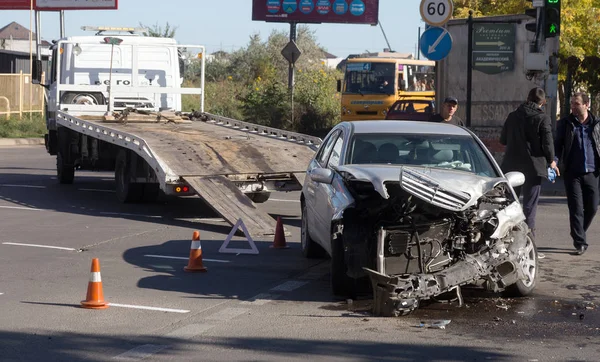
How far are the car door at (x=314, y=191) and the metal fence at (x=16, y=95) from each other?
94.4ft

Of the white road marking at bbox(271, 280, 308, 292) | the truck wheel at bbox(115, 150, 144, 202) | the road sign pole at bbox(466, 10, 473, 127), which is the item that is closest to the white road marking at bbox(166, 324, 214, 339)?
the white road marking at bbox(271, 280, 308, 292)

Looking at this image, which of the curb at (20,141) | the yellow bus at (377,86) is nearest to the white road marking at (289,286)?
the curb at (20,141)

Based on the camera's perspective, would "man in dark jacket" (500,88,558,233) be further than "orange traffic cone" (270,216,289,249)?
No

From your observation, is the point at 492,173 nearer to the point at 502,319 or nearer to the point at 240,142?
the point at 502,319

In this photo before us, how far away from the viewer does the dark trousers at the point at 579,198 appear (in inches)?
448

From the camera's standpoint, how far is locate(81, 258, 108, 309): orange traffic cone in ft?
27.2

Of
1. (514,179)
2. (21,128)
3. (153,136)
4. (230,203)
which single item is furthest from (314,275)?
(21,128)

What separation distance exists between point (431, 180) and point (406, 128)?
1.81 metres

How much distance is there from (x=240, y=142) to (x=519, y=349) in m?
9.47

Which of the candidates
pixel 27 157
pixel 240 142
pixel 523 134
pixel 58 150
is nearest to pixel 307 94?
pixel 27 157

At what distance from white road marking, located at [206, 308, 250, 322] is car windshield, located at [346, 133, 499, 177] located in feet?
6.36

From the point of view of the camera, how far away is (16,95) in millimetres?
40812

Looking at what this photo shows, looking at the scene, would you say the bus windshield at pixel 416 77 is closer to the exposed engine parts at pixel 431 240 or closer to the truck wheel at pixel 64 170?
the truck wheel at pixel 64 170

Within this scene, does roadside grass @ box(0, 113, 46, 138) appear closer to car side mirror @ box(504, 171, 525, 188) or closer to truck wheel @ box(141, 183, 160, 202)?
truck wheel @ box(141, 183, 160, 202)
